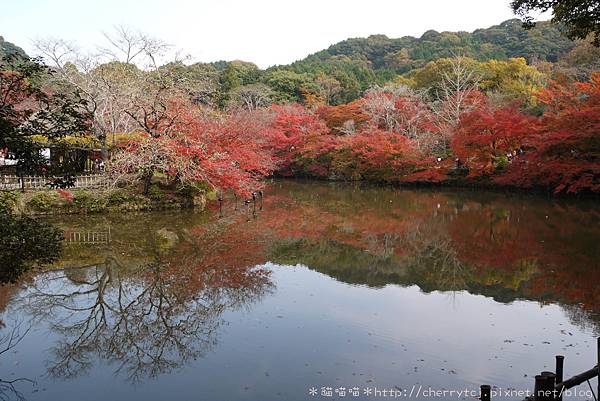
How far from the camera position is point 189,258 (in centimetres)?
1012

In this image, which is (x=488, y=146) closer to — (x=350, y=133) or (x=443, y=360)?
(x=350, y=133)

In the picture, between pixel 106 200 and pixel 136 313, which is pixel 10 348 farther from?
pixel 106 200

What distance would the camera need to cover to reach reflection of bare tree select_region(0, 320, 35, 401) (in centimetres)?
472

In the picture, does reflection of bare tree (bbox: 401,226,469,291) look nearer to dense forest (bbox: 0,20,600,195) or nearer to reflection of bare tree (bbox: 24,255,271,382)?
reflection of bare tree (bbox: 24,255,271,382)

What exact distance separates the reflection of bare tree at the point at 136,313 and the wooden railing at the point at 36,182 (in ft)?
24.1

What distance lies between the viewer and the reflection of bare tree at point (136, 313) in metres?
5.60

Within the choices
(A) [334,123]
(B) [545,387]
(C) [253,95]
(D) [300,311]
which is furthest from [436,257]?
(C) [253,95]

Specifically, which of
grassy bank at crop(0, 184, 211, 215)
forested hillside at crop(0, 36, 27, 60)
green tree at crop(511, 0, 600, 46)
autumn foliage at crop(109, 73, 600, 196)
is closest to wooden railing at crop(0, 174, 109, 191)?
grassy bank at crop(0, 184, 211, 215)

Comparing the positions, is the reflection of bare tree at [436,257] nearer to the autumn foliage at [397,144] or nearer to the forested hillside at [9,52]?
the autumn foliage at [397,144]

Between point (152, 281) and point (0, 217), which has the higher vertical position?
point (0, 217)

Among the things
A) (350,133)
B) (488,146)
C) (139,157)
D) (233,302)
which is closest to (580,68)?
(488,146)

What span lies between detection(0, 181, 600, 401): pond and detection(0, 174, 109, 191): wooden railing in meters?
2.14

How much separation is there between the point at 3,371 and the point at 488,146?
69.2ft

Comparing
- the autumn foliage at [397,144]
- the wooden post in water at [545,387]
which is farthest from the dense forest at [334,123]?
the wooden post in water at [545,387]
